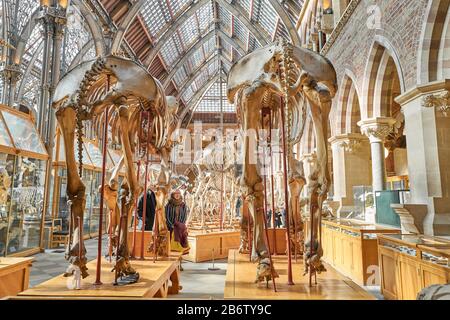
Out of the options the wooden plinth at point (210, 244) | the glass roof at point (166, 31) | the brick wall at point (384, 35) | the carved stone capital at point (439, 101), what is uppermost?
the glass roof at point (166, 31)

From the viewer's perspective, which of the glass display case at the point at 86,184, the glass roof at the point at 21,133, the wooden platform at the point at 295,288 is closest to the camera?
the wooden platform at the point at 295,288

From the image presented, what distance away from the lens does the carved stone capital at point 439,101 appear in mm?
5012

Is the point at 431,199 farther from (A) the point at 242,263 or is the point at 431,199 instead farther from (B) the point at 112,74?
(B) the point at 112,74

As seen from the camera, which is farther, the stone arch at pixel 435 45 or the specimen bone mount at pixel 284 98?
the stone arch at pixel 435 45

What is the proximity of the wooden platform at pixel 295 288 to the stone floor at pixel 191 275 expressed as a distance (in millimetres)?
1336

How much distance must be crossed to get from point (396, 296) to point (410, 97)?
338 cm

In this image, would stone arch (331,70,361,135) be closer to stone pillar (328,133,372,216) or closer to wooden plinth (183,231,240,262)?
stone pillar (328,133,372,216)

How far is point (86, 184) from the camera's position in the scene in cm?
1180

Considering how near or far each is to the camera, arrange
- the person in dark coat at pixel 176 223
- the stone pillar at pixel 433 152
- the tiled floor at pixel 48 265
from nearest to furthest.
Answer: the stone pillar at pixel 433 152
the tiled floor at pixel 48 265
the person in dark coat at pixel 176 223

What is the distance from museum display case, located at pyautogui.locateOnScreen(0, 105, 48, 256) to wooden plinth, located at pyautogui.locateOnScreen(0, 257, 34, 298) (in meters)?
3.62

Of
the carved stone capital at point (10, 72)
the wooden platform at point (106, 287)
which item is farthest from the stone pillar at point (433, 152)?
the carved stone capital at point (10, 72)

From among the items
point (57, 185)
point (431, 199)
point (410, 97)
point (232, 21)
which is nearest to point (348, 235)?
Answer: point (431, 199)

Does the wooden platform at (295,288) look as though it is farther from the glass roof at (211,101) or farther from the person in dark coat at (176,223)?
the glass roof at (211,101)

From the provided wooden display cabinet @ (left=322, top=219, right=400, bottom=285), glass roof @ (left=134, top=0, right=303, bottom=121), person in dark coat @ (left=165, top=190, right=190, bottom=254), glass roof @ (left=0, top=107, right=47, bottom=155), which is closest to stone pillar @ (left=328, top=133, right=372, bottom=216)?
wooden display cabinet @ (left=322, top=219, right=400, bottom=285)
